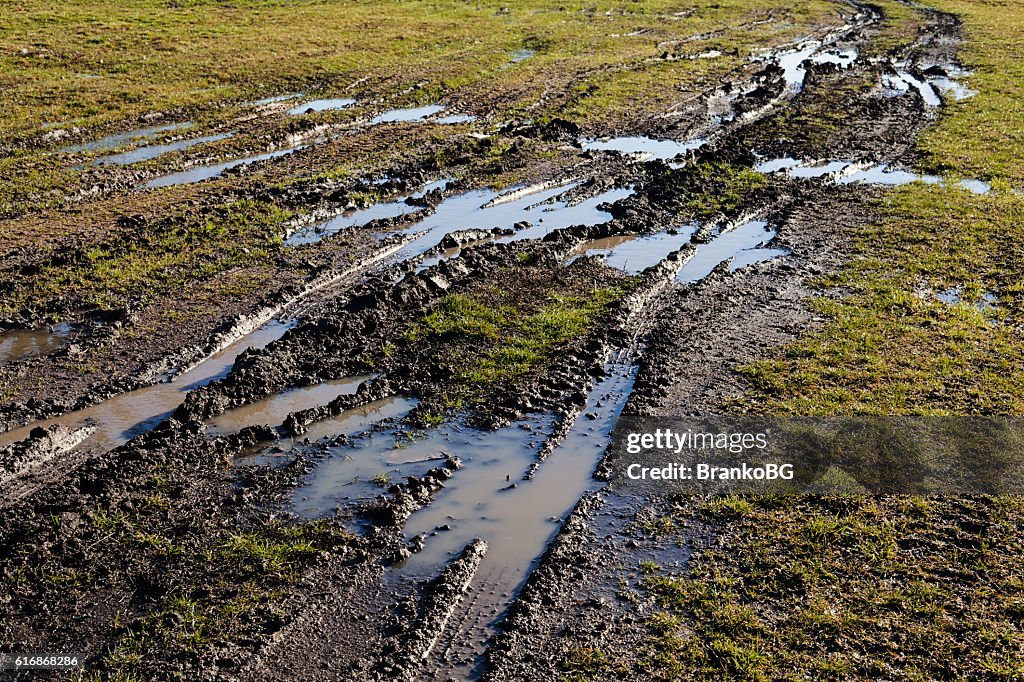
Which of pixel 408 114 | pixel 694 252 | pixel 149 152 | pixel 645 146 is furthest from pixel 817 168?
pixel 149 152

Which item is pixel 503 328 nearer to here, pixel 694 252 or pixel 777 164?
pixel 694 252

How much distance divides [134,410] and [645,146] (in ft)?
52.4

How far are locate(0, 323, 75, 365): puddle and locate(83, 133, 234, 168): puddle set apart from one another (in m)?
9.32

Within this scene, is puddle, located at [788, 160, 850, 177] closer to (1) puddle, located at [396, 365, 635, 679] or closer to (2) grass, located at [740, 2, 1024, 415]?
(2) grass, located at [740, 2, 1024, 415]

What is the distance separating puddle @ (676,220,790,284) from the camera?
15477mm

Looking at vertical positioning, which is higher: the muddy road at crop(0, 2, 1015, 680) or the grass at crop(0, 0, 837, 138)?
the grass at crop(0, 0, 837, 138)

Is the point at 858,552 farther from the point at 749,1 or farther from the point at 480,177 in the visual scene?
the point at 749,1

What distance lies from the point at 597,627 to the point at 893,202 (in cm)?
1383

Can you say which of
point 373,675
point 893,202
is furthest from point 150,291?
point 893,202

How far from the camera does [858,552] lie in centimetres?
859

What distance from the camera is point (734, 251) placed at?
643 inches

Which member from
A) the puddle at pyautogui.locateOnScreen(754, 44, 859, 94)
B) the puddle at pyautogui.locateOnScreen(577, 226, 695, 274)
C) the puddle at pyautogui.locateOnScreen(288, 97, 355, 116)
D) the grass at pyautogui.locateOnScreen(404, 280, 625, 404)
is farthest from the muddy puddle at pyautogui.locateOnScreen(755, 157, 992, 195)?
the puddle at pyautogui.locateOnScreen(288, 97, 355, 116)

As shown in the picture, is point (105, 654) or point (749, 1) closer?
point (105, 654)

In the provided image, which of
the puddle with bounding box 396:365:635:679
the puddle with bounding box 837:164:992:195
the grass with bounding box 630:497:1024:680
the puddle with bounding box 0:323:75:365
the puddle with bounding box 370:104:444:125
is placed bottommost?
the grass with bounding box 630:497:1024:680
